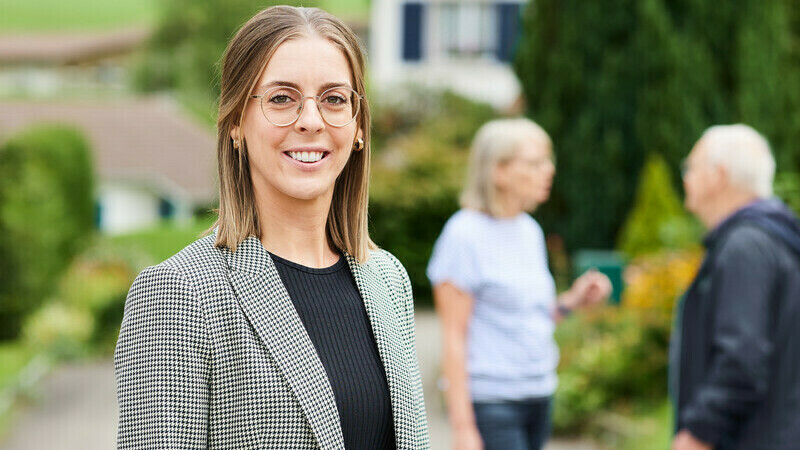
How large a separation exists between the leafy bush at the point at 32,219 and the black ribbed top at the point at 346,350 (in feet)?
39.2

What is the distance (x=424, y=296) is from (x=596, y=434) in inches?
404

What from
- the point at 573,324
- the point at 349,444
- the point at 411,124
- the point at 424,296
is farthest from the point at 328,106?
the point at 411,124

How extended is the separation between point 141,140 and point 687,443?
31880 mm

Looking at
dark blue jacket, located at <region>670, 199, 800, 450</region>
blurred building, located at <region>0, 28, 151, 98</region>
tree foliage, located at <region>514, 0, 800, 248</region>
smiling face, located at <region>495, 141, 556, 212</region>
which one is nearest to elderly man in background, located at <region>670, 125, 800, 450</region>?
dark blue jacket, located at <region>670, 199, 800, 450</region>

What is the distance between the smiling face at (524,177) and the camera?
380 cm

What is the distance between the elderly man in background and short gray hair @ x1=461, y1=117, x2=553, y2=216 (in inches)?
32.4

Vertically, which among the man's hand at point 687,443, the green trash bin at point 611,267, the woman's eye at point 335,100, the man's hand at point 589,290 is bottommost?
the green trash bin at point 611,267

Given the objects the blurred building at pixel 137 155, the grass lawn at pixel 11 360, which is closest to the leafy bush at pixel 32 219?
the grass lawn at pixel 11 360

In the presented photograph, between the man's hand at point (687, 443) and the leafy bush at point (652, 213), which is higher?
the man's hand at point (687, 443)

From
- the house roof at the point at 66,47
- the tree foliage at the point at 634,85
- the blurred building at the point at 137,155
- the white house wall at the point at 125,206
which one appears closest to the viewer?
the tree foliage at the point at 634,85

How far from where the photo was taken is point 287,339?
1.73 m

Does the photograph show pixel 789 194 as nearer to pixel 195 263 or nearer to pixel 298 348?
pixel 298 348

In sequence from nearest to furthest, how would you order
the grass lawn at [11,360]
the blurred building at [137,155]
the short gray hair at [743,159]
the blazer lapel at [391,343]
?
the blazer lapel at [391,343]
the short gray hair at [743,159]
the grass lawn at [11,360]
the blurred building at [137,155]

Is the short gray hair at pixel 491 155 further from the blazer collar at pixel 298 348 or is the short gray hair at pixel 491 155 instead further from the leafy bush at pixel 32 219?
the leafy bush at pixel 32 219
